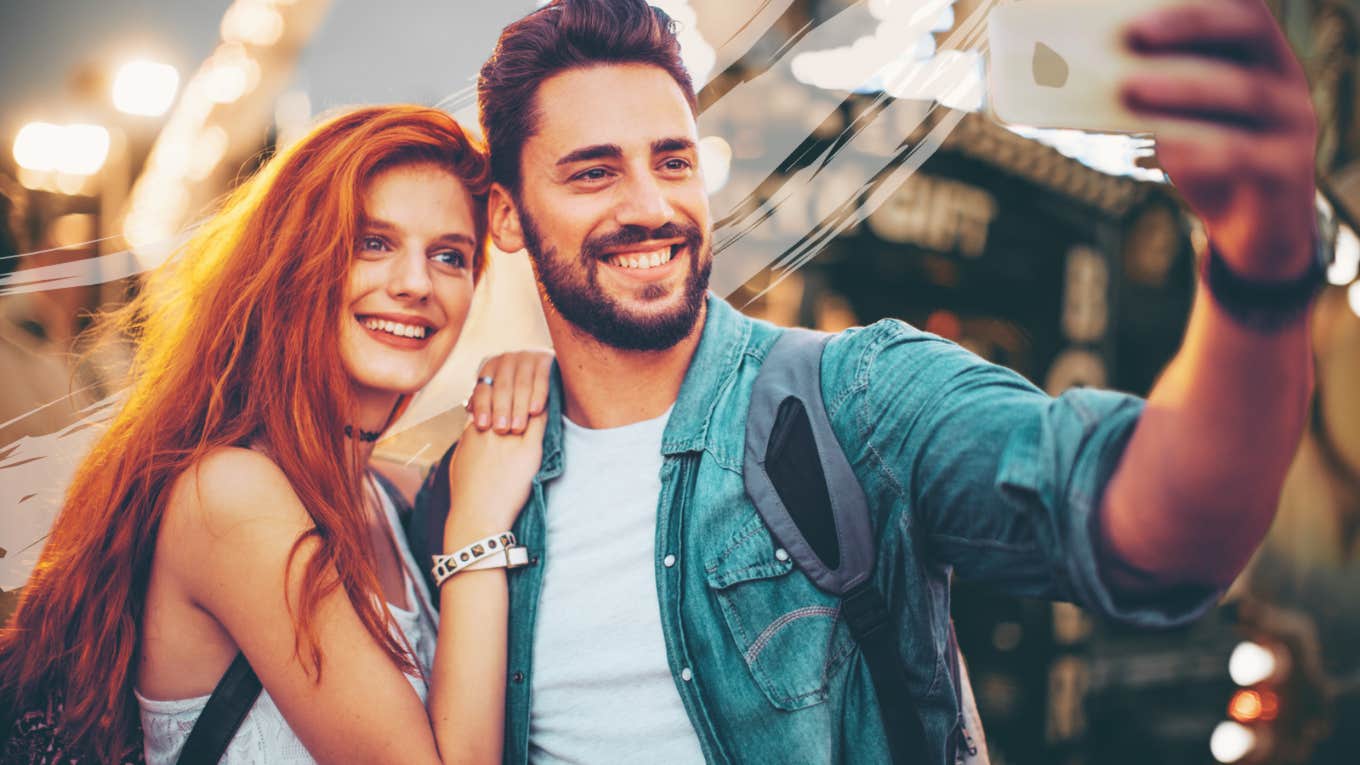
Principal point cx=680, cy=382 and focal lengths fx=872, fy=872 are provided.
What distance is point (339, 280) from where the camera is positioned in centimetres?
192

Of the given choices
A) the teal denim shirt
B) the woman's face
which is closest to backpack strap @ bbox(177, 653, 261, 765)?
the teal denim shirt

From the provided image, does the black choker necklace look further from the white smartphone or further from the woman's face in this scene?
the white smartphone

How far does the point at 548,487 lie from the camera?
1939mm

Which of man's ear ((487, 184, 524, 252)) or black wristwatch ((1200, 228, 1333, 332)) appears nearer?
black wristwatch ((1200, 228, 1333, 332))

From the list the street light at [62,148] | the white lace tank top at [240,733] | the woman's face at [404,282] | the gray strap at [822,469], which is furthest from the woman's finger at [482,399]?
the street light at [62,148]

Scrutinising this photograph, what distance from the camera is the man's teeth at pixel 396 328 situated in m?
1.99

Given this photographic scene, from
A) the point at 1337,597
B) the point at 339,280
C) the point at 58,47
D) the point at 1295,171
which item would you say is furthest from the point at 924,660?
the point at 1337,597

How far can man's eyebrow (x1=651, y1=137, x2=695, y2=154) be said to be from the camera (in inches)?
78.2

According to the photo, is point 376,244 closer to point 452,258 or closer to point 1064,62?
point 452,258

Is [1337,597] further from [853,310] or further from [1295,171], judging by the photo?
[1295,171]

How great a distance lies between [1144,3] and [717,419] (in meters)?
1.10

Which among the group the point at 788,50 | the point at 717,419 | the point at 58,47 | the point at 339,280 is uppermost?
the point at 58,47

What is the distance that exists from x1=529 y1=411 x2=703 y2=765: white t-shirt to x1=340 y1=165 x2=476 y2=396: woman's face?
0.48 metres
